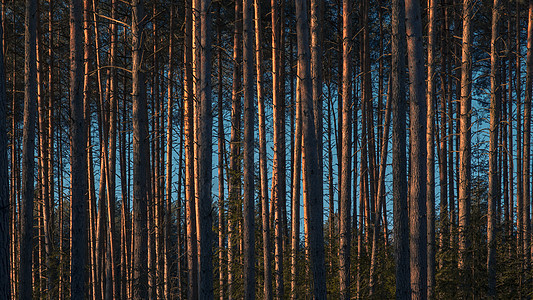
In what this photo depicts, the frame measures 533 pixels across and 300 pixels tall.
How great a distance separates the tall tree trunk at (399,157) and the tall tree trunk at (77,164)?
201 inches

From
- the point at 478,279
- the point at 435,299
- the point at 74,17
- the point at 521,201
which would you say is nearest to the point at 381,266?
the point at 435,299

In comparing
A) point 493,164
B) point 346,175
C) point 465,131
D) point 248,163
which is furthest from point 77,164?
point 493,164

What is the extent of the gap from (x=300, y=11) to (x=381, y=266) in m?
6.27

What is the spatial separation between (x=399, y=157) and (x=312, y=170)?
1466 mm

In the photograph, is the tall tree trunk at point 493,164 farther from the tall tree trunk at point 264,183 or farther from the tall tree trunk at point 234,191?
the tall tree trunk at point 234,191

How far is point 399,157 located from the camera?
8312mm

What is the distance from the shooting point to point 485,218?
10.7 m

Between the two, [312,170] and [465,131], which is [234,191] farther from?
[465,131]

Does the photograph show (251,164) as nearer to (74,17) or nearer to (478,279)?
(74,17)

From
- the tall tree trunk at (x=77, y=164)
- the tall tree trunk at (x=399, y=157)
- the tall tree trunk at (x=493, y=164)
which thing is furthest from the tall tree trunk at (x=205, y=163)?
the tall tree trunk at (x=493, y=164)

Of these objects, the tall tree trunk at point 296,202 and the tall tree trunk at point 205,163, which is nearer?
the tall tree trunk at point 205,163

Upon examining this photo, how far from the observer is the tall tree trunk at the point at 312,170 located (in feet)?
28.6

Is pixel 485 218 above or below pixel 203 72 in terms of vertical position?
below

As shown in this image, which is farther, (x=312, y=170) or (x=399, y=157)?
(x=312, y=170)
